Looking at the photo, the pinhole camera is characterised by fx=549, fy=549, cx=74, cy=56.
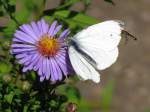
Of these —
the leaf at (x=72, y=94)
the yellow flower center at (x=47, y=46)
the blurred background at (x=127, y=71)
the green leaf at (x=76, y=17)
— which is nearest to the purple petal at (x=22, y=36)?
the yellow flower center at (x=47, y=46)

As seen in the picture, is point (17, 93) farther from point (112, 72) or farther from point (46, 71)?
point (112, 72)

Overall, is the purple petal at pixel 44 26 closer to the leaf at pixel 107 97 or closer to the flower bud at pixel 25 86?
the flower bud at pixel 25 86

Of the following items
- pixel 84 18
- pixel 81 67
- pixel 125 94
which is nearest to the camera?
pixel 81 67

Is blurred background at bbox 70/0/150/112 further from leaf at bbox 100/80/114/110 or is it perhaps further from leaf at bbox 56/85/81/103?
leaf at bbox 56/85/81/103

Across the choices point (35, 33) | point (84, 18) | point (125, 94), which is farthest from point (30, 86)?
point (125, 94)

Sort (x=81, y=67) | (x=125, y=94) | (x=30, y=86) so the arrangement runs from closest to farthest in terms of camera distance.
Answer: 1. (x=81, y=67)
2. (x=30, y=86)
3. (x=125, y=94)
